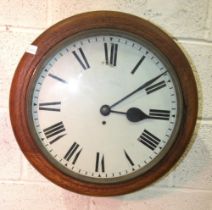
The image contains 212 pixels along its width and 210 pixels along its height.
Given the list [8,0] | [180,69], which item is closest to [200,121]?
[180,69]

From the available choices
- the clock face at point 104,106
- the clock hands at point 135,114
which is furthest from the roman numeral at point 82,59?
the clock hands at point 135,114

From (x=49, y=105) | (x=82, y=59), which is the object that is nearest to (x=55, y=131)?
(x=49, y=105)

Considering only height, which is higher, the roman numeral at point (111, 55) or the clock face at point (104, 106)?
the roman numeral at point (111, 55)

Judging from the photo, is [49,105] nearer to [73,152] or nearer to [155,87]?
[73,152]

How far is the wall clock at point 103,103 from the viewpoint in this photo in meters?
0.74

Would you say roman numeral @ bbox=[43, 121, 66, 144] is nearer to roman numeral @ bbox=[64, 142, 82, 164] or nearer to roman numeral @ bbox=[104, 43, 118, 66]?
roman numeral @ bbox=[64, 142, 82, 164]

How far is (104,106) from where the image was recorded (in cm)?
76

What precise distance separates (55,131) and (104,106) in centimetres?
12

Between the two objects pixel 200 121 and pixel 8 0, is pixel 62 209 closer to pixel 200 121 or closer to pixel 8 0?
pixel 200 121

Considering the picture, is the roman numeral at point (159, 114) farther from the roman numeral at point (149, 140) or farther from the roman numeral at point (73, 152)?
the roman numeral at point (73, 152)

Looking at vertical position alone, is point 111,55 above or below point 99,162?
above

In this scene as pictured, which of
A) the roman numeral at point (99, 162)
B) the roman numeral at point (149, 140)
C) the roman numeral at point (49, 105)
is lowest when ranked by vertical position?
the roman numeral at point (99, 162)

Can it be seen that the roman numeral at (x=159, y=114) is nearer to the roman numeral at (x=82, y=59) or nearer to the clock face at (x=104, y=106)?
the clock face at (x=104, y=106)

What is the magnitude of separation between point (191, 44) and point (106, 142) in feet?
1.02
